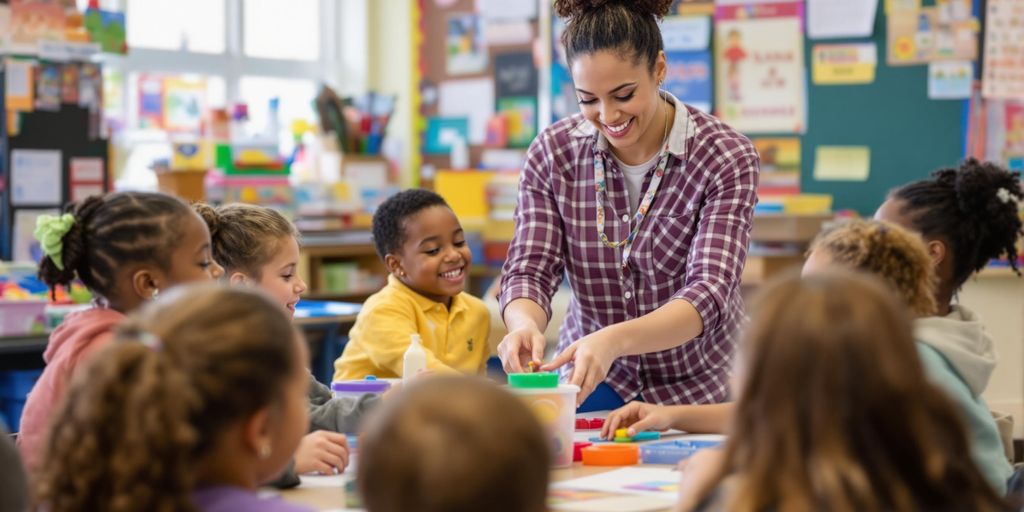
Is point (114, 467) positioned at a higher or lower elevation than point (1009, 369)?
higher

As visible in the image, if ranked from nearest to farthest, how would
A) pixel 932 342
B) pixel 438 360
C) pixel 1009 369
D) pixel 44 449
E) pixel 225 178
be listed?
1. pixel 44 449
2. pixel 932 342
3. pixel 438 360
4. pixel 1009 369
5. pixel 225 178

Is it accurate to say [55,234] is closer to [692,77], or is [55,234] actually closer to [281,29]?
[692,77]

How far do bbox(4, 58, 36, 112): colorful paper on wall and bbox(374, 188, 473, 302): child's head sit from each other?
2355 millimetres

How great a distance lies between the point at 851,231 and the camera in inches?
79.0

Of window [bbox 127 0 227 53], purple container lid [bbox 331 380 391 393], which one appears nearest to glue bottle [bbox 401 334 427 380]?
purple container lid [bbox 331 380 391 393]

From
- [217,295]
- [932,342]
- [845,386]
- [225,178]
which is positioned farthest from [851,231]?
[225,178]

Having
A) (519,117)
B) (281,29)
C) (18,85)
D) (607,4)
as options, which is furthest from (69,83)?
(607,4)

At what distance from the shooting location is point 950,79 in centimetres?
487

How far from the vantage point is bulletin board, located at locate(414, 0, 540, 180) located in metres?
6.20

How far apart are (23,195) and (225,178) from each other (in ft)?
3.41

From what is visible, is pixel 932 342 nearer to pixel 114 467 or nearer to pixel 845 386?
pixel 845 386

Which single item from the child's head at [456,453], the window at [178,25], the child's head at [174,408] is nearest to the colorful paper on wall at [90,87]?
the window at [178,25]

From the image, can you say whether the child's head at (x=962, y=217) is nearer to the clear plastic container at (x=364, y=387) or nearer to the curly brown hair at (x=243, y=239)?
the clear plastic container at (x=364, y=387)

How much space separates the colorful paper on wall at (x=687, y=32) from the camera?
5.32m
